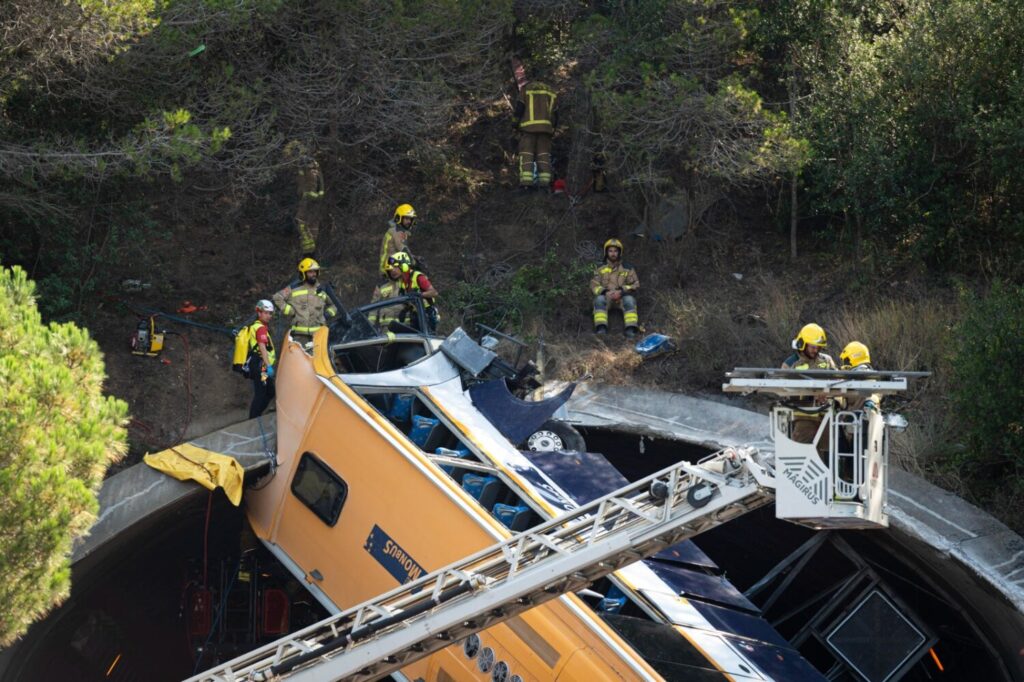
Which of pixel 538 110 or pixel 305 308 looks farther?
pixel 538 110

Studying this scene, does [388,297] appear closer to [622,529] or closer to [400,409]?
[400,409]

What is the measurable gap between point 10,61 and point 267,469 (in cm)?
534

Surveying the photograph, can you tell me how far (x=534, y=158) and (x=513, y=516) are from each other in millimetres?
9073

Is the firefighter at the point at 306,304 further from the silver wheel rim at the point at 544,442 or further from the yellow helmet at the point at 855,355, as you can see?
the yellow helmet at the point at 855,355

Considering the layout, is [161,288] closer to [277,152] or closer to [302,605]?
[277,152]

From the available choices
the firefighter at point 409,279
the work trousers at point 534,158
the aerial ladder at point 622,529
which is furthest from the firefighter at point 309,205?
the aerial ladder at point 622,529

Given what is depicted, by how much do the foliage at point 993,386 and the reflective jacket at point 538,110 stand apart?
7474 millimetres

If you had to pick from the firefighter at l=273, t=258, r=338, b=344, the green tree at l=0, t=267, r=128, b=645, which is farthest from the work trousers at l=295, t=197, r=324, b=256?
the green tree at l=0, t=267, r=128, b=645

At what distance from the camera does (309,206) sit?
19.5 m

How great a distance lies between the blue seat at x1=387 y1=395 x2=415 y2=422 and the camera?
13688 millimetres

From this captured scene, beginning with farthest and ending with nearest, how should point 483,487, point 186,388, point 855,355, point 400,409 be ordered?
point 186,388 → point 400,409 → point 483,487 → point 855,355

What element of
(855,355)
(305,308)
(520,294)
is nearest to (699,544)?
(520,294)

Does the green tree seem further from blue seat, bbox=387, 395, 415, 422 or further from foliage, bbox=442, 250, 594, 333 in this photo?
foliage, bbox=442, 250, 594, 333

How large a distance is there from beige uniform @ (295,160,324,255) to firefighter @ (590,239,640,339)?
14.2 feet
